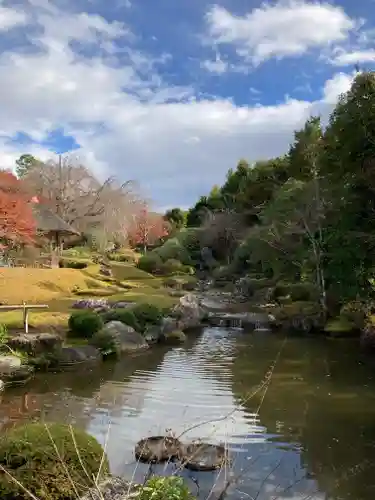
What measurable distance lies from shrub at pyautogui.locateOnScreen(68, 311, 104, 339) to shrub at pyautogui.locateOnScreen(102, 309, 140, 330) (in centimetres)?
139

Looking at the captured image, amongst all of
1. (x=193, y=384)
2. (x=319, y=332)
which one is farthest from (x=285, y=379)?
(x=319, y=332)

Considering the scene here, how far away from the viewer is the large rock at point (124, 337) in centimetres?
A: 1334

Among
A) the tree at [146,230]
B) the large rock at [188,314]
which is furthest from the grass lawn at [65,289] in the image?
the tree at [146,230]

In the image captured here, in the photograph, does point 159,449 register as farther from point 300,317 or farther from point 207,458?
point 300,317

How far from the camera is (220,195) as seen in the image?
141 ft

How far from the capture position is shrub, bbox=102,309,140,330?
1494 cm

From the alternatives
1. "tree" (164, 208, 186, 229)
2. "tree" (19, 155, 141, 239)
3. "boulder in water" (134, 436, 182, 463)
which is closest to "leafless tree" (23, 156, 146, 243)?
"tree" (19, 155, 141, 239)

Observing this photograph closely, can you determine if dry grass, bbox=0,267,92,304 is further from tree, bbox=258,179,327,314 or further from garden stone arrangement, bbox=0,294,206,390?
tree, bbox=258,179,327,314

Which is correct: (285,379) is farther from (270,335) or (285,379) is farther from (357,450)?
(270,335)

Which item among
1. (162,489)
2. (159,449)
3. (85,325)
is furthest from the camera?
(85,325)

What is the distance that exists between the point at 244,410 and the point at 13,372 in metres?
4.80

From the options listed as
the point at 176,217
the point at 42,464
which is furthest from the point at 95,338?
the point at 176,217

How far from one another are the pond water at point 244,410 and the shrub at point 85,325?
1430 mm

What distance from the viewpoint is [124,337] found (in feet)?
45.6
